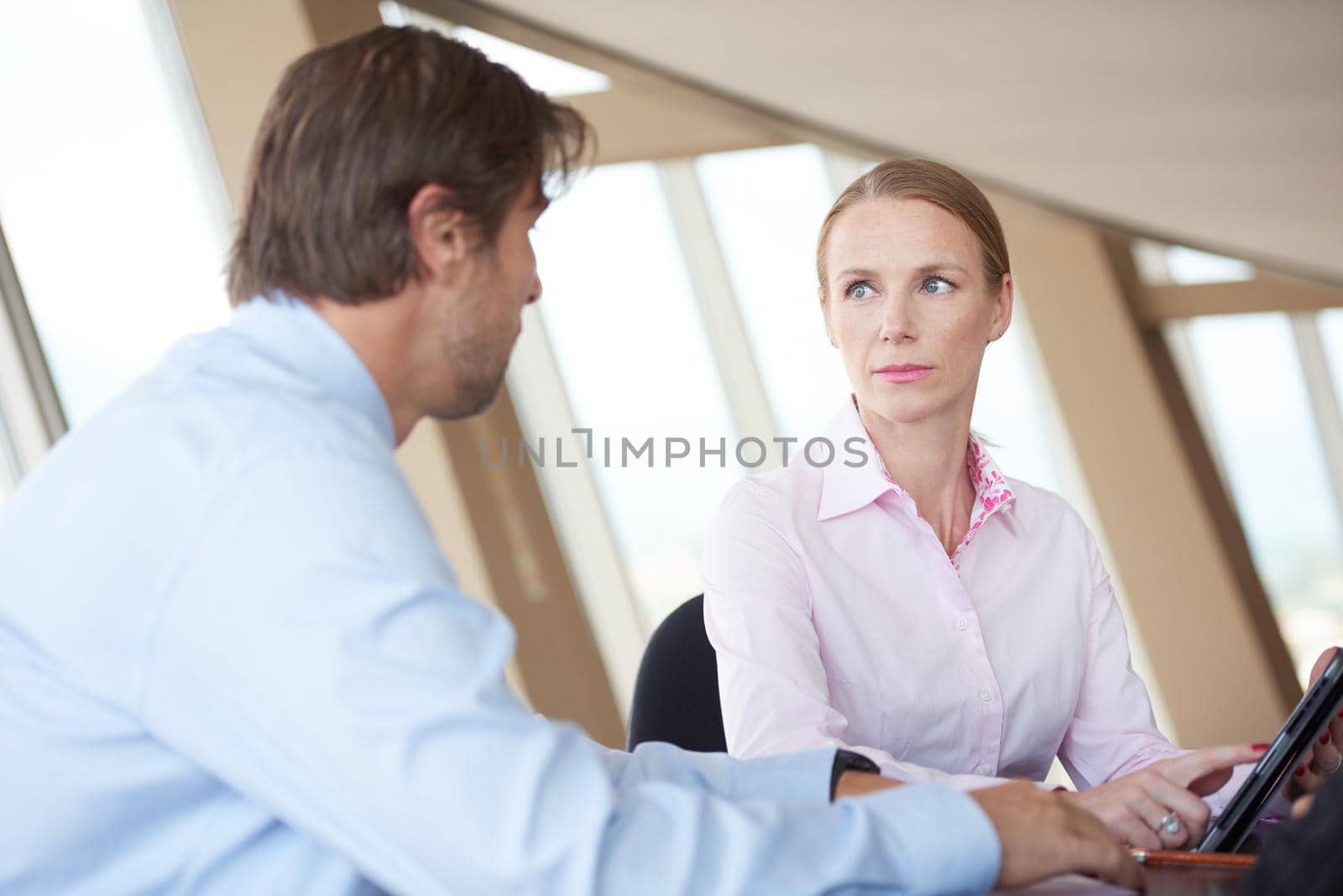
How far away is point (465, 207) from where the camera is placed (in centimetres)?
108

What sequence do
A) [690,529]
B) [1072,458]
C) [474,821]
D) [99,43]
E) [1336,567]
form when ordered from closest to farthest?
1. [474,821]
2. [99,43]
3. [690,529]
4. [1072,458]
5. [1336,567]

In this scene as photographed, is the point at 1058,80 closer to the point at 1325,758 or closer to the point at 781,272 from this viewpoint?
the point at 781,272

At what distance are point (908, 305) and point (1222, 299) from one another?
7009 mm

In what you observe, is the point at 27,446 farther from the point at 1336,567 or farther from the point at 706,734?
the point at 1336,567

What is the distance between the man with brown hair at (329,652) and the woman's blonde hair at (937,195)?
90 cm

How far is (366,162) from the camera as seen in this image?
3.46 ft

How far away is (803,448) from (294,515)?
3.82 ft

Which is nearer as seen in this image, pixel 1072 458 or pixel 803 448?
pixel 803 448

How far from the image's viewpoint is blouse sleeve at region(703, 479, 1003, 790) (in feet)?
4.99

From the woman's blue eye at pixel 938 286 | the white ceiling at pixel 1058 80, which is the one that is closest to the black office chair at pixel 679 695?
the woman's blue eye at pixel 938 286

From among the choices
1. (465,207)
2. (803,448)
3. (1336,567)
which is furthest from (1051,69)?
(1336,567)

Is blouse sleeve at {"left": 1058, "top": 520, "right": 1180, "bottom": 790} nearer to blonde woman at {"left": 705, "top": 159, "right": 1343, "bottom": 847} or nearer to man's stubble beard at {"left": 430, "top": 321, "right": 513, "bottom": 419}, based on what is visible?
blonde woman at {"left": 705, "top": 159, "right": 1343, "bottom": 847}

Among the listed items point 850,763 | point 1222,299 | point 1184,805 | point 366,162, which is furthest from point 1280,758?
point 1222,299

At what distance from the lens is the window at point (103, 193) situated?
11.1 feet
